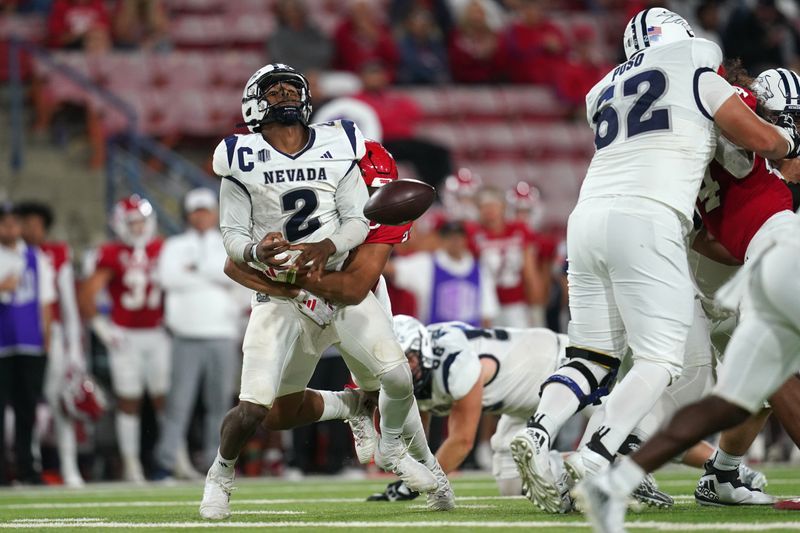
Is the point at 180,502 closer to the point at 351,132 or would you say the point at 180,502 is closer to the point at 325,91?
the point at 351,132

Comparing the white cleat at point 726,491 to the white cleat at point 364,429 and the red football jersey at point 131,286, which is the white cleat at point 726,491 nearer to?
the white cleat at point 364,429

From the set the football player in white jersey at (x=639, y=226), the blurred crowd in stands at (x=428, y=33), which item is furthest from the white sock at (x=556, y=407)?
the blurred crowd in stands at (x=428, y=33)

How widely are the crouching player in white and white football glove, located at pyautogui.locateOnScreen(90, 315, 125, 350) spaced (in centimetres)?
355

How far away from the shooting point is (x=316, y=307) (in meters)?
5.20

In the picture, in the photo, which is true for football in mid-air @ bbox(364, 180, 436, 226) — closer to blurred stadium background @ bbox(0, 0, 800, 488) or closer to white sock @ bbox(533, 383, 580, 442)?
white sock @ bbox(533, 383, 580, 442)

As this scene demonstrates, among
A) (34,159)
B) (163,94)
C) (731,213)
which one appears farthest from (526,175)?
(731,213)

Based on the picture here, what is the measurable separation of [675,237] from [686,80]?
57 cm

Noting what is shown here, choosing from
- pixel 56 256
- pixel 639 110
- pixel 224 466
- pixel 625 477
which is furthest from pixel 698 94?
pixel 56 256

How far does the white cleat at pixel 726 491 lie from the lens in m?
5.18

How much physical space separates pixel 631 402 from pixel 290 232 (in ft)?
4.99

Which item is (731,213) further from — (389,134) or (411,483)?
(389,134)

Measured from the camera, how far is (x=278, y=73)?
5.20 metres

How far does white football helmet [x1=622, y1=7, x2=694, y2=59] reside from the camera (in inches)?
195

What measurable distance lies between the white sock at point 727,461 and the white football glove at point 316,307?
1.66m
